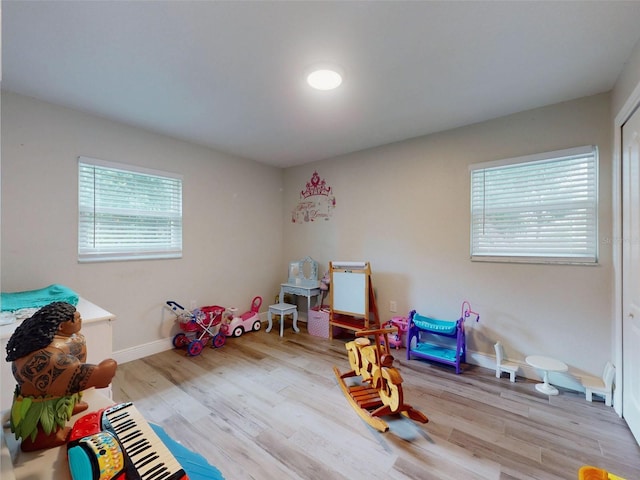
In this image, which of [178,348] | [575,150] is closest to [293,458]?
[178,348]

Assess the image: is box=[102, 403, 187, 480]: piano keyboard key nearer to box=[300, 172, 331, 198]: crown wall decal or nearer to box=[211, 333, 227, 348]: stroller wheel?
box=[211, 333, 227, 348]: stroller wheel

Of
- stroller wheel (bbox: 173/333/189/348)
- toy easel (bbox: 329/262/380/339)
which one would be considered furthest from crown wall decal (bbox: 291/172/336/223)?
stroller wheel (bbox: 173/333/189/348)

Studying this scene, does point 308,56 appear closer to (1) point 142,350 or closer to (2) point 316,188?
(2) point 316,188

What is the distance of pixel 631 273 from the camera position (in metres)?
1.84

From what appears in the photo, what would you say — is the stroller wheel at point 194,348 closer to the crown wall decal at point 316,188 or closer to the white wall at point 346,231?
the white wall at point 346,231

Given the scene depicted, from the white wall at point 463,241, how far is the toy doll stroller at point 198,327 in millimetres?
1587

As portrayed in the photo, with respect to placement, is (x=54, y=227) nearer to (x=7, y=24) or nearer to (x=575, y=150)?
(x=7, y=24)

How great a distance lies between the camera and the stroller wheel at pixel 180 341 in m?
3.11

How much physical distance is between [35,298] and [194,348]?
4.49ft

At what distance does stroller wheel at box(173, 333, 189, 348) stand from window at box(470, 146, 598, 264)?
125 inches

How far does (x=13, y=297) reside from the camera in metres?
2.01

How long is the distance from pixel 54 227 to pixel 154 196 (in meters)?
0.87

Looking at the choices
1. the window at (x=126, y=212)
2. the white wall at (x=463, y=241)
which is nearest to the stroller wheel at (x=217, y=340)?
the window at (x=126, y=212)

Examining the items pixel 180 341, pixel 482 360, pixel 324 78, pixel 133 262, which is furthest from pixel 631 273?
pixel 133 262
